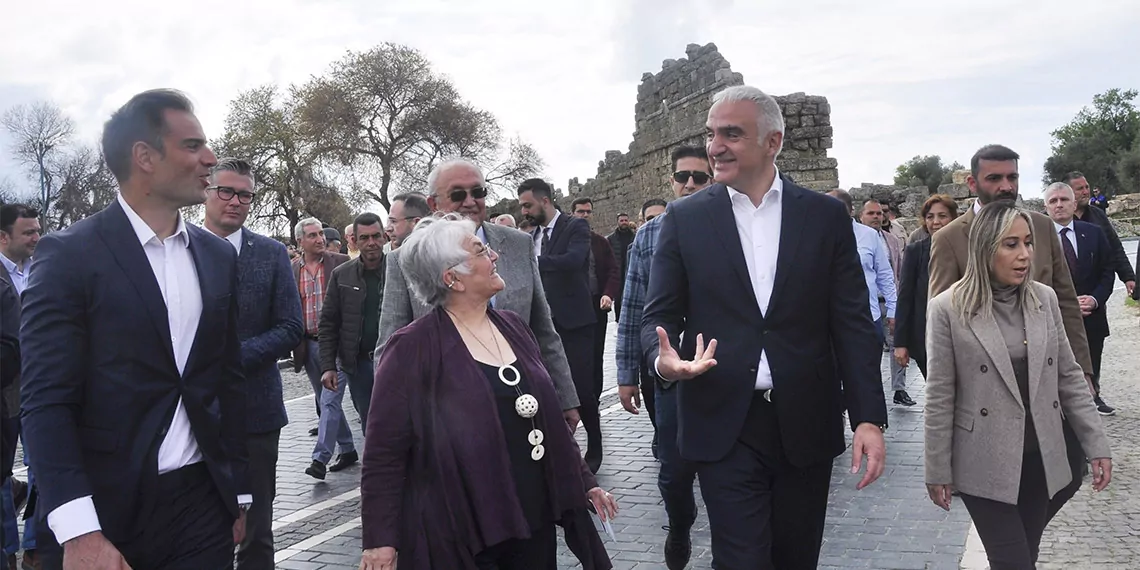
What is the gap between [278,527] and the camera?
6195 mm

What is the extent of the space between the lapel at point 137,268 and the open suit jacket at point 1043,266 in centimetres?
329

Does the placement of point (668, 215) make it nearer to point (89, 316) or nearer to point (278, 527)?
point (89, 316)

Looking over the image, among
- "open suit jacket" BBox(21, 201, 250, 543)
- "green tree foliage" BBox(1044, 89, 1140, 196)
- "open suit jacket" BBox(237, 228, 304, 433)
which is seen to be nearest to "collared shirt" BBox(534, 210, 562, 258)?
"open suit jacket" BBox(237, 228, 304, 433)

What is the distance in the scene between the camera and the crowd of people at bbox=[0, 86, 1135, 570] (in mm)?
2783

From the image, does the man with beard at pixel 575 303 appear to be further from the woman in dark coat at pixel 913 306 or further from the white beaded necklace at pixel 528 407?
the white beaded necklace at pixel 528 407

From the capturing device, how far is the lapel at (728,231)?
3.55 meters

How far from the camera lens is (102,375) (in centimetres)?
278

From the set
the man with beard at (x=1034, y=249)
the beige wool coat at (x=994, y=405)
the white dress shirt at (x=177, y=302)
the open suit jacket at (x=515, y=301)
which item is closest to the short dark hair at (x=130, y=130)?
the white dress shirt at (x=177, y=302)

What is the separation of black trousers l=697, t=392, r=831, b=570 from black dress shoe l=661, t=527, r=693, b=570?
1.35 m

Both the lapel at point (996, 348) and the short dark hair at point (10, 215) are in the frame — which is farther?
the short dark hair at point (10, 215)

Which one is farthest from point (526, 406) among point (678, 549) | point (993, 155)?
point (993, 155)

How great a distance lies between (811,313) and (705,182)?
2.68m

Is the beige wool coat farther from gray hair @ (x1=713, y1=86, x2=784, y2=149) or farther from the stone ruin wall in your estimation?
the stone ruin wall

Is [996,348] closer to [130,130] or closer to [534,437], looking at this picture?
[534,437]
